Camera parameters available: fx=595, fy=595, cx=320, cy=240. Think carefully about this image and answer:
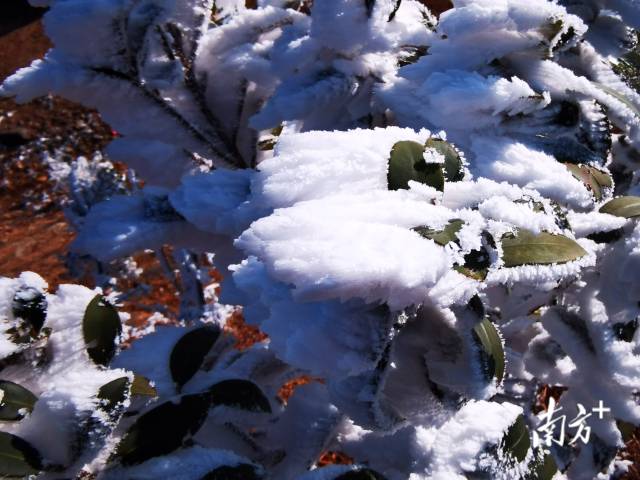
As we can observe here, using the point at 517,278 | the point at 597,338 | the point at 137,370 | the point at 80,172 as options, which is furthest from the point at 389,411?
the point at 80,172

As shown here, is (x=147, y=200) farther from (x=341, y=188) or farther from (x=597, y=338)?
(x=597, y=338)

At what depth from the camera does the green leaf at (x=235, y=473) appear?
66 cm

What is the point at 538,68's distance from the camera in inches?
32.5

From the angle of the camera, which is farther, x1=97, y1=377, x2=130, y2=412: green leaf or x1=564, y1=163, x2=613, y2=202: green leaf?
x1=564, y1=163, x2=613, y2=202: green leaf

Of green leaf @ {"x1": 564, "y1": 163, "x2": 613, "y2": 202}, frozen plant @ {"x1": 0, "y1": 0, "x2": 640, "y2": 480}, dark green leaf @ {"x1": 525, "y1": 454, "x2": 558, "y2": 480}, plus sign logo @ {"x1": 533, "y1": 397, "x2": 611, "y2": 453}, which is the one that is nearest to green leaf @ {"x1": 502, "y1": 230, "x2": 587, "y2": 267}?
frozen plant @ {"x1": 0, "y1": 0, "x2": 640, "y2": 480}

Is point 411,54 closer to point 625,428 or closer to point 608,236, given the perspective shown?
point 608,236

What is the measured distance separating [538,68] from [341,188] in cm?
45

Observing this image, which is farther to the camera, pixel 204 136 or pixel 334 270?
pixel 204 136

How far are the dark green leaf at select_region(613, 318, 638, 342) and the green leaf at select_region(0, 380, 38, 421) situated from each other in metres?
0.91

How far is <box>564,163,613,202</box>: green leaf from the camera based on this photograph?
782 millimetres

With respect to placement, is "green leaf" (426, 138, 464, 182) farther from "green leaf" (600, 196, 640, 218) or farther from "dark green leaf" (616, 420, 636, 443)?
"dark green leaf" (616, 420, 636, 443)

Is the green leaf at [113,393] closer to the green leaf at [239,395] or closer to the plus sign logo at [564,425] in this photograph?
the green leaf at [239,395]

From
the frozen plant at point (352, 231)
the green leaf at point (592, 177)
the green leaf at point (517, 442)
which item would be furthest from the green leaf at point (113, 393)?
the green leaf at point (592, 177)

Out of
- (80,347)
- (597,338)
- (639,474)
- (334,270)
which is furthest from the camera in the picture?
(639,474)
